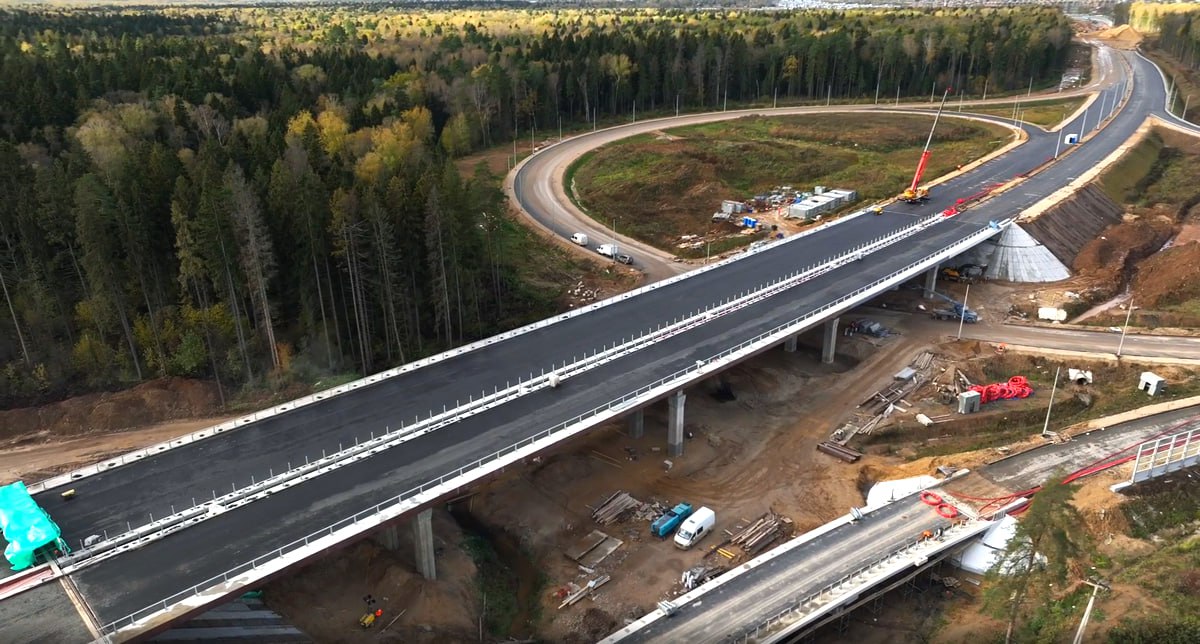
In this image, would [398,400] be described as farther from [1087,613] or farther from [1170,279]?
[1170,279]

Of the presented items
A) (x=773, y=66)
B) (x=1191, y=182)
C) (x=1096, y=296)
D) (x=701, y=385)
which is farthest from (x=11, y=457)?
(x=773, y=66)

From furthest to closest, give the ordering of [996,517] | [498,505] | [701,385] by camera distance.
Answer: [701,385] < [498,505] < [996,517]

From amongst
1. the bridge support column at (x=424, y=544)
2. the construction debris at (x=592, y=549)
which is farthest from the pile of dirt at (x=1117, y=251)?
the bridge support column at (x=424, y=544)

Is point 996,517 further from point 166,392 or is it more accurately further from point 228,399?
point 166,392

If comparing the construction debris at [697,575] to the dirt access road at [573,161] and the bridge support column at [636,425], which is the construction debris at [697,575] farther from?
the dirt access road at [573,161]

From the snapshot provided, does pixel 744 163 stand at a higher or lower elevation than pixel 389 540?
higher

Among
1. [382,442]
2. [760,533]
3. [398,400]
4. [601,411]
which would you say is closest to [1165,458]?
[760,533]
